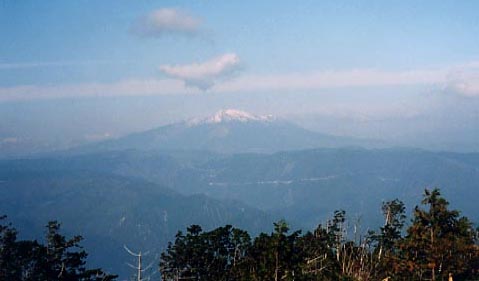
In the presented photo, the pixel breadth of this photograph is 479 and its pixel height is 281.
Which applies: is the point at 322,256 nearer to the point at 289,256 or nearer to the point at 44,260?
the point at 289,256

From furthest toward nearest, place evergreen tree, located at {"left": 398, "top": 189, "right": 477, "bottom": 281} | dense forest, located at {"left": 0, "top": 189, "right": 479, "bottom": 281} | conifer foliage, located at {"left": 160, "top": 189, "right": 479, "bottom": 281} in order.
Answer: evergreen tree, located at {"left": 398, "top": 189, "right": 477, "bottom": 281} < dense forest, located at {"left": 0, "top": 189, "right": 479, "bottom": 281} < conifer foliage, located at {"left": 160, "top": 189, "right": 479, "bottom": 281}

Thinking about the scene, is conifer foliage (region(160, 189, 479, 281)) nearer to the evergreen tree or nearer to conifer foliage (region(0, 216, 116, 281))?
the evergreen tree

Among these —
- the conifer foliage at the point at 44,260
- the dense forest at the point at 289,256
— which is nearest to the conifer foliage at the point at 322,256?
the dense forest at the point at 289,256

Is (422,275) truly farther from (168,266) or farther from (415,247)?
(168,266)

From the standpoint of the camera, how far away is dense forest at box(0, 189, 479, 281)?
81.8 feet

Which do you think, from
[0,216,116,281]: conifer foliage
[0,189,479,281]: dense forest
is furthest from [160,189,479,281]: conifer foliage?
[0,216,116,281]: conifer foliage

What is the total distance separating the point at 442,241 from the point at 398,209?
73.9ft

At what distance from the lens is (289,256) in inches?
976

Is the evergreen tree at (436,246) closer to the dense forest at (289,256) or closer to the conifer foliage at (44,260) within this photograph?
the dense forest at (289,256)

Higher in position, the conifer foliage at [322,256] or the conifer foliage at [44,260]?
the conifer foliage at [322,256]

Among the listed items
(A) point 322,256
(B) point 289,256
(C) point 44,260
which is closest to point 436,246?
(A) point 322,256

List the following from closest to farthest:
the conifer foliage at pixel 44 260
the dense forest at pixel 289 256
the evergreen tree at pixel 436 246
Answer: the dense forest at pixel 289 256
the evergreen tree at pixel 436 246
the conifer foliage at pixel 44 260

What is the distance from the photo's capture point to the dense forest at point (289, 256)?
2494 centimetres

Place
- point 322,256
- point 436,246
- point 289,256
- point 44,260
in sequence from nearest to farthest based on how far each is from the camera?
point 289,256 → point 436,246 → point 322,256 → point 44,260
